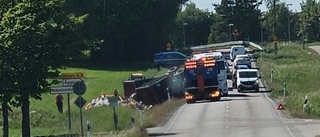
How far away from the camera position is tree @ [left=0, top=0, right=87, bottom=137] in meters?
35.6

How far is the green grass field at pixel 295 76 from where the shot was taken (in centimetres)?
4619

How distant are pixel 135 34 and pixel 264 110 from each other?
180 feet

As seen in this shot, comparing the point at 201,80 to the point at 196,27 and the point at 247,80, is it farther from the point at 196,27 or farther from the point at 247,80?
the point at 196,27

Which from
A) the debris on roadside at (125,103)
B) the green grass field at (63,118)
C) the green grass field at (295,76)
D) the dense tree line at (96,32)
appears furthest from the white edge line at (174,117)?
the green grass field at (295,76)

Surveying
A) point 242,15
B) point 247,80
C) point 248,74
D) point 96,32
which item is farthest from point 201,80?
point 242,15

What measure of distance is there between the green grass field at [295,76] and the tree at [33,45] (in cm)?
1400

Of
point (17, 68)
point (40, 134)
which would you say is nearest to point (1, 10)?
point (17, 68)

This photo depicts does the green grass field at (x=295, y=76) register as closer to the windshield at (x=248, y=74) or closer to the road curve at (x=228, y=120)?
the road curve at (x=228, y=120)

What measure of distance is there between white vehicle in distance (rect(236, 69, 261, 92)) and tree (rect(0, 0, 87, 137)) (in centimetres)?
2828

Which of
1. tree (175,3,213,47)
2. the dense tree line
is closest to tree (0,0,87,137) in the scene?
the dense tree line

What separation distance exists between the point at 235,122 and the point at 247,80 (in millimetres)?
23259

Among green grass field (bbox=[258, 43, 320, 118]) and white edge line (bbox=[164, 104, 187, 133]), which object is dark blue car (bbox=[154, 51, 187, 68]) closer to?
green grass field (bbox=[258, 43, 320, 118])

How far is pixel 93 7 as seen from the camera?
97.6 meters

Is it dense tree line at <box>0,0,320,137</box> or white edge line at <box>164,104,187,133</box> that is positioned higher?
dense tree line at <box>0,0,320,137</box>
